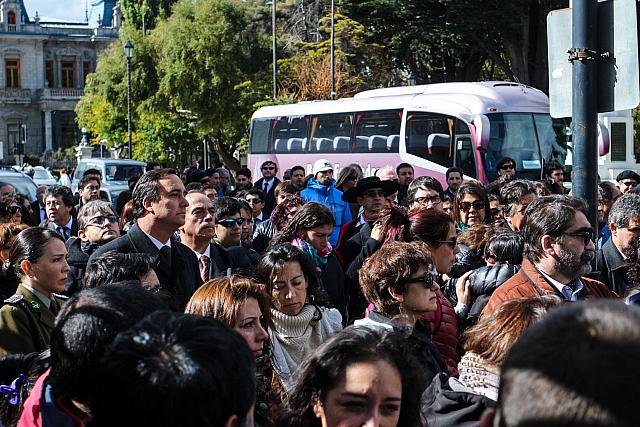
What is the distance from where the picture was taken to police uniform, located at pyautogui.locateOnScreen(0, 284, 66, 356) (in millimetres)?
4578

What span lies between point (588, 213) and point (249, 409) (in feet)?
12.8

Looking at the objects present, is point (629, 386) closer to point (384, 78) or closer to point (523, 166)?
point (523, 166)

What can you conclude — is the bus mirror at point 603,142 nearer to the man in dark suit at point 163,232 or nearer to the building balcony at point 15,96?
the man in dark suit at point 163,232

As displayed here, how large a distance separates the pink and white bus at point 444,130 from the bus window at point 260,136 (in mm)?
3098

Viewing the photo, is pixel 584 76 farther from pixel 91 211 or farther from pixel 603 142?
pixel 603 142

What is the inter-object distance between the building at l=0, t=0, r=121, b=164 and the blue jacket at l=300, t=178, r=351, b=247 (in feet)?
253

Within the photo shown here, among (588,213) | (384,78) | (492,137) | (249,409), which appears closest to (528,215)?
(588,213)

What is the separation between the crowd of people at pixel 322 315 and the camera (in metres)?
1.60

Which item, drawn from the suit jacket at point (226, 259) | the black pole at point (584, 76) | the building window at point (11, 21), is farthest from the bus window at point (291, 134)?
the building window at point (11, 21)

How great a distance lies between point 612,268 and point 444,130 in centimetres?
1471

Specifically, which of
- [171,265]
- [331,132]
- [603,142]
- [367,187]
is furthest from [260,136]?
[171,265]

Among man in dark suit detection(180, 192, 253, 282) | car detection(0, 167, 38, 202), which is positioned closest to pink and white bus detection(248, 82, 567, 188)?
car detection(0, 167, 38, 202)

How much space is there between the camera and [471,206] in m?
8.56

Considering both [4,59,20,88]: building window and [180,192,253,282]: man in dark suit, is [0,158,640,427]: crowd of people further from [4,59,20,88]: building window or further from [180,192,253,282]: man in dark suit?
[4,59,20,88]: building window
